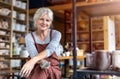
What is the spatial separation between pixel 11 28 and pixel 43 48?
163 inches

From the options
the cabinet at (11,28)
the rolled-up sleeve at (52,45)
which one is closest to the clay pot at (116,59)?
the rolled-up sleeve at (52,45)

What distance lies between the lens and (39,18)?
1220 millimetres

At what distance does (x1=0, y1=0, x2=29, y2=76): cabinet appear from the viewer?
197 inches

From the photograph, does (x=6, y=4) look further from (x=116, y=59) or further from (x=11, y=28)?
(x=116, y=59)

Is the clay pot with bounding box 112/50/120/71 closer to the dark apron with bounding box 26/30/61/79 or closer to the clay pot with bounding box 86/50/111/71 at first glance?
the clay pot with bounding box 86/50/111/71

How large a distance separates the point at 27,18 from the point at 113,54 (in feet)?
16.3

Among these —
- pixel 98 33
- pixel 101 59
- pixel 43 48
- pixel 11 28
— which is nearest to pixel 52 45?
pixel 43 48

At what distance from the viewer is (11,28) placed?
5199 millimetres

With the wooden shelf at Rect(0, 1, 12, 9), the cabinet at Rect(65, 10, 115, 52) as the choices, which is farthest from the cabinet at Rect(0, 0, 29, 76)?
the cabinet at Rect(65, 10, 115, 52)

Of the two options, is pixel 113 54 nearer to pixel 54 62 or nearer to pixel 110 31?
pixel 54 62

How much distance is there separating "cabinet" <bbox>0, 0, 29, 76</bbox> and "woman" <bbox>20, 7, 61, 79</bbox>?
377 centimetres

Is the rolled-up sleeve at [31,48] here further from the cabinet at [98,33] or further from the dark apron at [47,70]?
the cabinet at [98,33]

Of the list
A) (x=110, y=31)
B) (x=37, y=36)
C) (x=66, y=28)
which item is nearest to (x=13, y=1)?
(x=66, y=28)

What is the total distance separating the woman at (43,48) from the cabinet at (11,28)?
3.77 m
